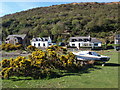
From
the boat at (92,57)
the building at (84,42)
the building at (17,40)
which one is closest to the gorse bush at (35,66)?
the boat at (92,57)

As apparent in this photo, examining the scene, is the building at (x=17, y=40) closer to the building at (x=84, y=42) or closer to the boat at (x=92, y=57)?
the building at (x=84, y=42)

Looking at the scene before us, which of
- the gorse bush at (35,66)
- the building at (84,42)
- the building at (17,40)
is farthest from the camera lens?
the building at (84,42)

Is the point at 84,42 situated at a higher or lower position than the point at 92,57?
higher

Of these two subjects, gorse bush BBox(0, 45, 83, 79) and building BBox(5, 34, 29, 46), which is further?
building BBox(5, 34, 29, 46)

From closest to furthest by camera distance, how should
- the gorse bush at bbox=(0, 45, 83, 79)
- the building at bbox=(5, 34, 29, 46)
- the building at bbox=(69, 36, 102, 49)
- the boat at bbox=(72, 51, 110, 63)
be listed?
the gorse bush at bbox=(0, 45, 83, 79) < the boat at bbox=(72, 51, 110, 63) < the building at bbox=(5, 34, 29, 46) < the building at bbox=(69, 36, 102, 49)

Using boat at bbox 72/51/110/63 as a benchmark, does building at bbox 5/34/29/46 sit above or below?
above

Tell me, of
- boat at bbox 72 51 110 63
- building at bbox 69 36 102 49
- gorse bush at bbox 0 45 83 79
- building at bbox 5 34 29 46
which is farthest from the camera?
building at bbox 69 36 102 49

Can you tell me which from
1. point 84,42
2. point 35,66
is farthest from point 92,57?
point 84,42

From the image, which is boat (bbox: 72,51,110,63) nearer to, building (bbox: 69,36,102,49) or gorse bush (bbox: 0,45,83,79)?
Result: gorse bush (bbox: 0,45,83,79)

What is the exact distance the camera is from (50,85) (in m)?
6.67

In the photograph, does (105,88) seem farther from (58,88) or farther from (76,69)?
(76,69)

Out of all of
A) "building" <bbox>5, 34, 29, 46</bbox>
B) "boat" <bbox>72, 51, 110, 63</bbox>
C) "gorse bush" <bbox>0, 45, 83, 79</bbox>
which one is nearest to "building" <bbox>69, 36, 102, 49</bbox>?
"building" <bbox>5, 34, 29, 46</bbox>

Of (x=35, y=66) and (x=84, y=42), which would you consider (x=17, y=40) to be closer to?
(x=84, y=42)

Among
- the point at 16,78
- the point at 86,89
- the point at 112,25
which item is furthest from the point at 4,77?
the point at 112,25
